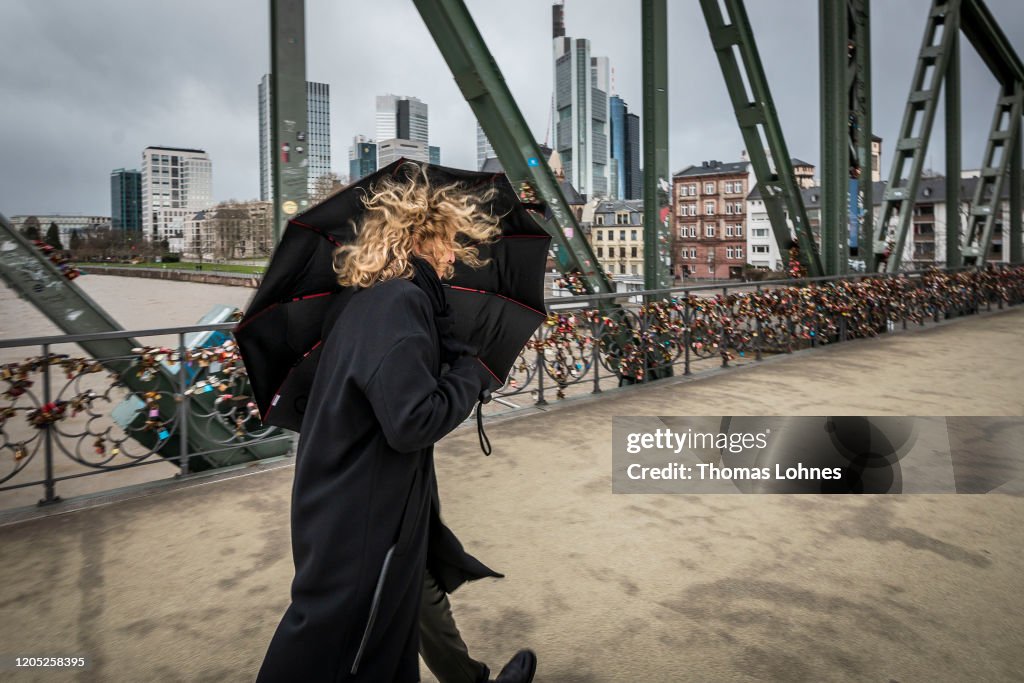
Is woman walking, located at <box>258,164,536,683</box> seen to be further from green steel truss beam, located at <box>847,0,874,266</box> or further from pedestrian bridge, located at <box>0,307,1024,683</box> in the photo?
green steel truss beam, located at <box>847,0,874,266</box>

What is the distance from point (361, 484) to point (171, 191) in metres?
4.81

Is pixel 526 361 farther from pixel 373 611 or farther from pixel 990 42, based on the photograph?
pixel 990 42

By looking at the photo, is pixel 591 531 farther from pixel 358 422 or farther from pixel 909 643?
pixel 358 422

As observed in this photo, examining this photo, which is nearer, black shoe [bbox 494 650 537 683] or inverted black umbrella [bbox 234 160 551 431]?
inverted black umbrella [bbox 234 160 551 431]

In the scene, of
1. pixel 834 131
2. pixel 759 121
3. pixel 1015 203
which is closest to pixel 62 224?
pixel 759 121

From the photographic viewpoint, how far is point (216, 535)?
312 cm

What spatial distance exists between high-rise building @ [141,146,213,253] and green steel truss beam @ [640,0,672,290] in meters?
4.31

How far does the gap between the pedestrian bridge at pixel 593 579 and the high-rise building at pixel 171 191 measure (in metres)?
2.02

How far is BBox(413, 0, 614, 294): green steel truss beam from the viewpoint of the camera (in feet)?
16.8

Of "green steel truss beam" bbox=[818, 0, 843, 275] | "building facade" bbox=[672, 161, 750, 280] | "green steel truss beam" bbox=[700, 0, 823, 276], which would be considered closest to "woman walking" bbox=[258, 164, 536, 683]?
"green steel truss beam" bbox=[700, 0, 823, 276]

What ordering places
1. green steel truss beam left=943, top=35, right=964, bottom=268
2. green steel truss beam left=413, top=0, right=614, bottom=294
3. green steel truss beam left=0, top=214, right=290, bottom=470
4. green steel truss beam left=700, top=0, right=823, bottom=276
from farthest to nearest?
green steel truss beam left=943, top=35, right=964, bottom=268
green steel truss beam left=700, top=0, right=823, bottom=276
green steel truss beam left=413, top=0, right=614, bottom=294
green steel truss beam left=0, top=214, right=290, bottom=470

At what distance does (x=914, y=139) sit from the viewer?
11.1 m

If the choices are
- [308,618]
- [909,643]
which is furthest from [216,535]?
[909,643]

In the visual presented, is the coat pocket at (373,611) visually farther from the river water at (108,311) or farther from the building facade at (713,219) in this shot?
the building facade at (713,219)
